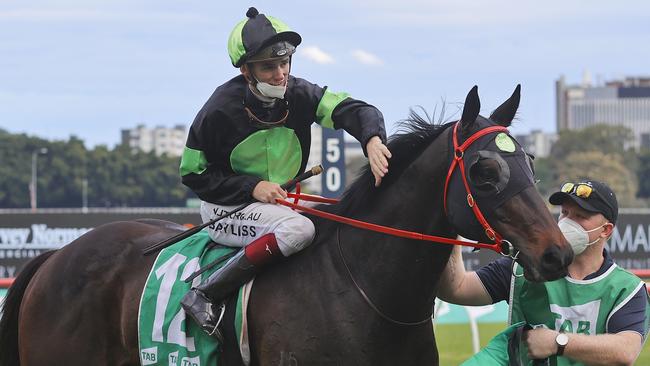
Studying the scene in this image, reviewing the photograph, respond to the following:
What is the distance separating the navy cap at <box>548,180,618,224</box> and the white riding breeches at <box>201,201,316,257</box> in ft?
3.38

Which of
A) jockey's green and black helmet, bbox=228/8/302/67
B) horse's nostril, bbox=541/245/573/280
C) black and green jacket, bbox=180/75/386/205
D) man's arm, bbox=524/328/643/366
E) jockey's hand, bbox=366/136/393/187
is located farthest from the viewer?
black and green jacket, bbox=180/75/386/205

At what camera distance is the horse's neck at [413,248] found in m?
4.13

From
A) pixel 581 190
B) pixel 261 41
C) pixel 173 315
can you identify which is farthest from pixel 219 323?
pixel 581 190

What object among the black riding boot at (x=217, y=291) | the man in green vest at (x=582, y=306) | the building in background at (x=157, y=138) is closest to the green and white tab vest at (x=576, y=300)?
the man in green vest at (x=582, y=306)

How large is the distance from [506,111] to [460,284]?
79 cm

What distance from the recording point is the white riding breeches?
4.36m

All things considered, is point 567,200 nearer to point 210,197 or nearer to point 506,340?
point 506,340

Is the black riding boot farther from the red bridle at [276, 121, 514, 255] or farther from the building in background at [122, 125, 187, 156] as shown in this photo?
the building in background at [122, 125, 187, 156]

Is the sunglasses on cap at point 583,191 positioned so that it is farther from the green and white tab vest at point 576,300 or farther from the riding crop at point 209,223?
the riding crop at point 209,223

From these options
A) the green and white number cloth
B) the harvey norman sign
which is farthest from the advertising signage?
the green and white number cloth

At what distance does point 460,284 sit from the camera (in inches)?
177

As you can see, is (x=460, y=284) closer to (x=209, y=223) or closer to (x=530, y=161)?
(x=530, y=161)

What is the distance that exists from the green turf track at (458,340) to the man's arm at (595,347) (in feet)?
19.5

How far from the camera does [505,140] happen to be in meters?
3.91
